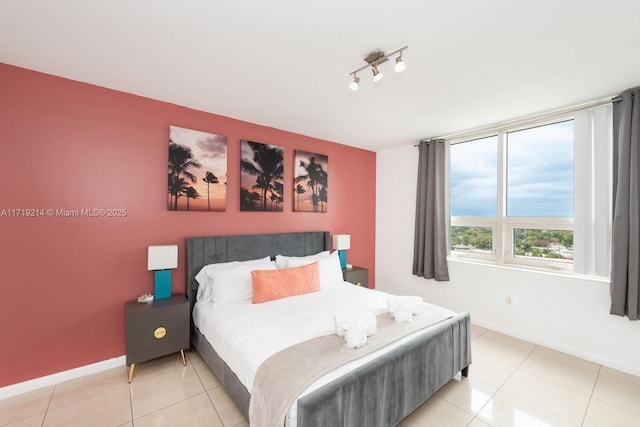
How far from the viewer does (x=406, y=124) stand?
335cm

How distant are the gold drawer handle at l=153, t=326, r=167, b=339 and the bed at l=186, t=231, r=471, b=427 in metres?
0.29

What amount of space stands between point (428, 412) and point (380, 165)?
11.9 feet

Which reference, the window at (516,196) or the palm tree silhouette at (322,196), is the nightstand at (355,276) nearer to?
the palm tree silhouette at (322,196)

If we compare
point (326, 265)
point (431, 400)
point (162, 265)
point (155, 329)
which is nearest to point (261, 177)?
point (326, 265)

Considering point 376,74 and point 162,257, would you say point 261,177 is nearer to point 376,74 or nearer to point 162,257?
point 162,257

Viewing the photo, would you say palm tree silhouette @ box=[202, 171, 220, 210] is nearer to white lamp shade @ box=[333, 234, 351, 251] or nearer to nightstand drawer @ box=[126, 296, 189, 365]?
nightstand drawer @ box=[126, 296, 189, 365]

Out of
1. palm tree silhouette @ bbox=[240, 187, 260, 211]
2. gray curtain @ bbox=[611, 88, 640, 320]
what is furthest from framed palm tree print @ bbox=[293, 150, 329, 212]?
gray curtain @ bbox=[611, 88, 640, 320]

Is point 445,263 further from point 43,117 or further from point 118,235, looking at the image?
point 43,117

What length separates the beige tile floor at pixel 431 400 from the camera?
1.83 meters

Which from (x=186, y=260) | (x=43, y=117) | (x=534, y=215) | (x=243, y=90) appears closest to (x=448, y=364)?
(x=534, y=215)

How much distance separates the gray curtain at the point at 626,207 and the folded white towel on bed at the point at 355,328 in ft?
7.86

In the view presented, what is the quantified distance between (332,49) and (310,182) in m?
2.11

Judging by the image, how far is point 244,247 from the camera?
3.10m

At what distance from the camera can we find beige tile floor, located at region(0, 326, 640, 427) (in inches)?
72.1
